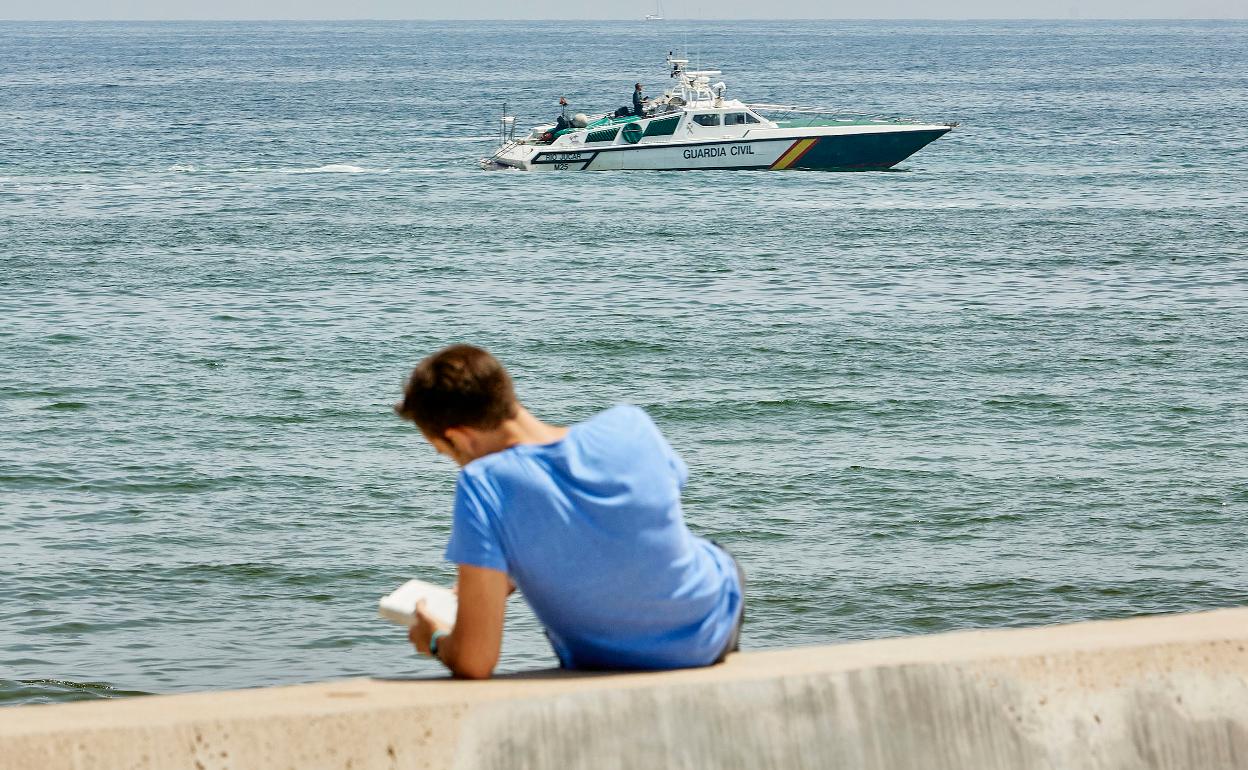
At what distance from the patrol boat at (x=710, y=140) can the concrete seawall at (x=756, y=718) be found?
32.1m

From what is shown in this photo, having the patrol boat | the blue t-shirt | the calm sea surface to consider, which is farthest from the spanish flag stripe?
the blue t-shirt

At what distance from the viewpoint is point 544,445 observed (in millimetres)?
2938

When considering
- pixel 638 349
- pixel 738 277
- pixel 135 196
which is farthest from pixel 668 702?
pixel 135 196

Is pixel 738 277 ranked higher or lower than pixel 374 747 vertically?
lower

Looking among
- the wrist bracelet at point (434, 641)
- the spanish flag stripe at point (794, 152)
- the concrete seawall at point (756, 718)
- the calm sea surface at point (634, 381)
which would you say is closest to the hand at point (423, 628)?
the wrist bracelet at point (434, 641)

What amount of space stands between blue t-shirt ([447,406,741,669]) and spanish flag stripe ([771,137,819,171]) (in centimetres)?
3287

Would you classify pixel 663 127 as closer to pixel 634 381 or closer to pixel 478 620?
pixel 634 381

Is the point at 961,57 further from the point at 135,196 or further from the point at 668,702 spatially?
the point at 668,702

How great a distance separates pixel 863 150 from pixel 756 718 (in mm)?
34556

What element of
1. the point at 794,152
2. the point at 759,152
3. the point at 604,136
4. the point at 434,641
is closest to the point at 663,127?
the point at 604,136

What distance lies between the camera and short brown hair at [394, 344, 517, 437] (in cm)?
286

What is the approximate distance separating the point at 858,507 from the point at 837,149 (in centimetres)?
2601

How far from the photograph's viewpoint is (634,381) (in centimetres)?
1587

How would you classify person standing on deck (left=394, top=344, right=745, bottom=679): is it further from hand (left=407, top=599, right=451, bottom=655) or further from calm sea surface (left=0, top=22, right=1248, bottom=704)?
calm sea surface (left=0, top=22, right=1248, bottom=704)
